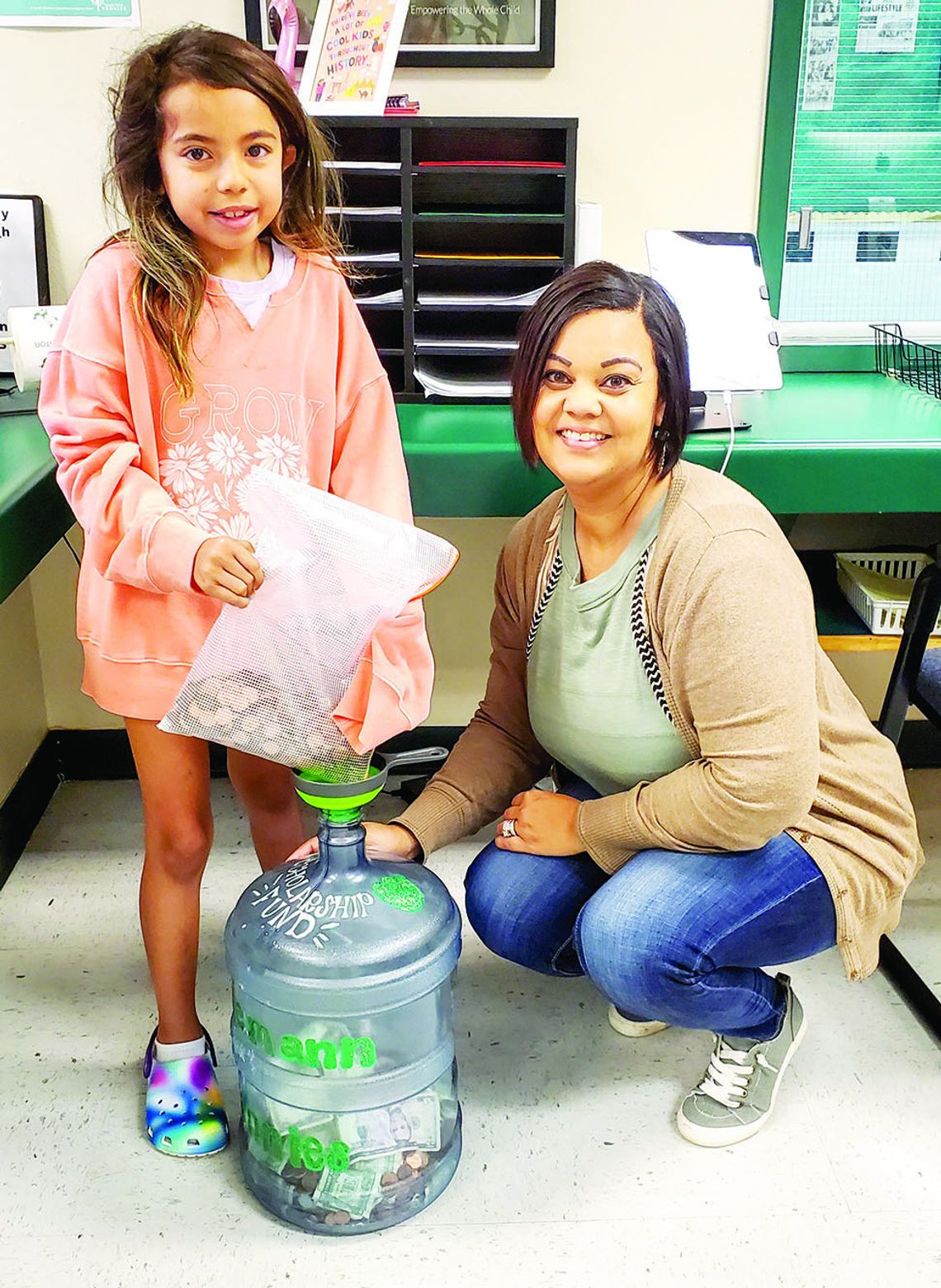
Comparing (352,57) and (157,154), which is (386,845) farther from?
(352,57)

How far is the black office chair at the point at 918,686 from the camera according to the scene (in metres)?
1.66

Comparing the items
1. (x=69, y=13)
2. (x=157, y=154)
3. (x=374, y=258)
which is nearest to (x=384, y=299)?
(x=374, y=258)

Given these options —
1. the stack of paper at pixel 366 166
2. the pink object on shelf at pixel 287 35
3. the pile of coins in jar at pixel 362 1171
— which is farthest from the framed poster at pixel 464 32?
the pile of coins in jar at pixel 362 1171

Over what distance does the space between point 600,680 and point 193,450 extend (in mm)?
531

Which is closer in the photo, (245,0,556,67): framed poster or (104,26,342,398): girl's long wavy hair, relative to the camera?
(104,26,342,398): girl's long wavy hair

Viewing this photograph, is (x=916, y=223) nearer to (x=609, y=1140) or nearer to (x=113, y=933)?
(x=609, y=1140)

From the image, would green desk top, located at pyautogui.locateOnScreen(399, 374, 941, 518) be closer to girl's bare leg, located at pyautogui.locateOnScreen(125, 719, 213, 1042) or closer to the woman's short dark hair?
the woman's short dark hair

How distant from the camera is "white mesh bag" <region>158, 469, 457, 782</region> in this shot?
1.15m

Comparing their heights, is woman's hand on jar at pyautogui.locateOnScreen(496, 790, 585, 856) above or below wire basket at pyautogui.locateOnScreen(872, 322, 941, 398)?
below

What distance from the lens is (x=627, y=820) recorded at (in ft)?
4.43

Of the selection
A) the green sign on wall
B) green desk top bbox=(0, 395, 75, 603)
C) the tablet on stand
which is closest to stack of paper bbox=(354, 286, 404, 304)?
the tablet on stand

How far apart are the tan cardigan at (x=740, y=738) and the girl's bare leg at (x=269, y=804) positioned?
0.64ft

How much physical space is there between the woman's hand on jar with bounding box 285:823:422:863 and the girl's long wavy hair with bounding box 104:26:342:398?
542 millimetres

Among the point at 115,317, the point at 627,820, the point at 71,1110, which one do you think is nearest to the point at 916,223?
the point at 627,820
